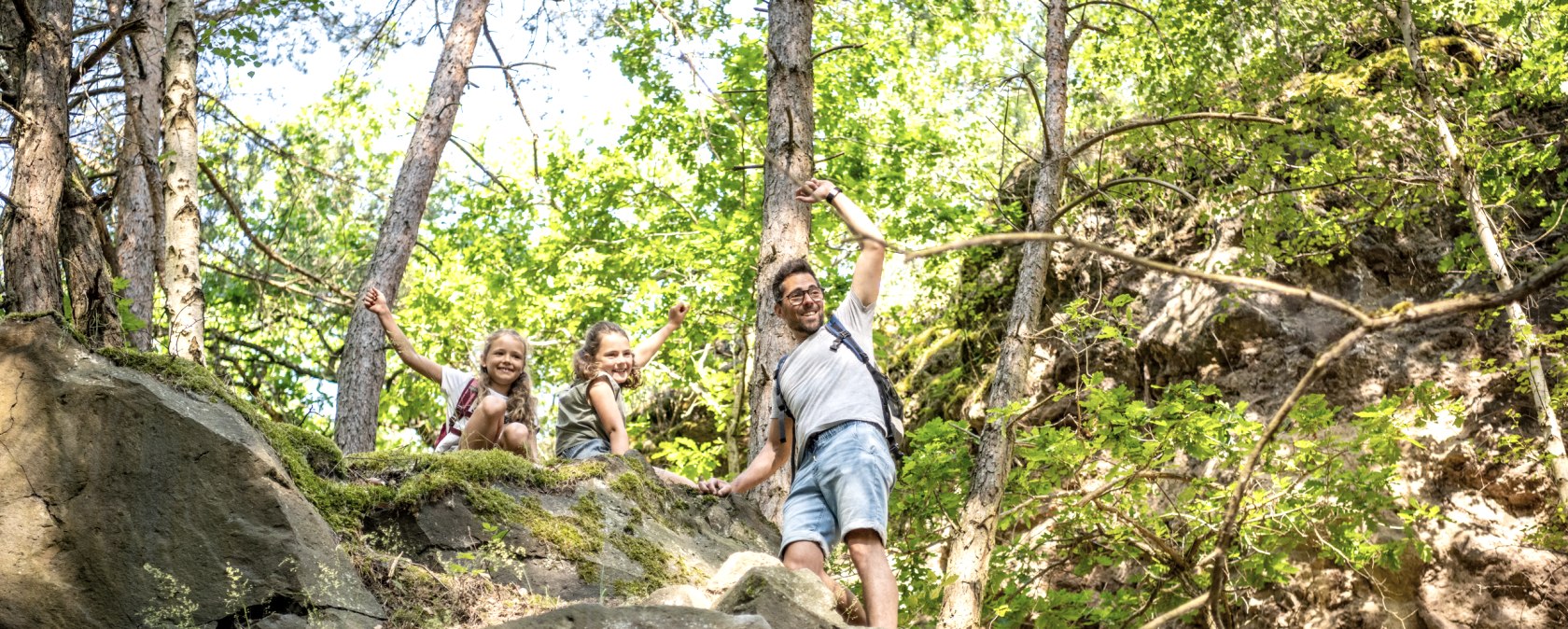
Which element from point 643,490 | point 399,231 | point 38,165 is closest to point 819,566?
point 643,490

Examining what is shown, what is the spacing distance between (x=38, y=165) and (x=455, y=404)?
242 cm

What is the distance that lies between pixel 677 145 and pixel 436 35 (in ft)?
10.7

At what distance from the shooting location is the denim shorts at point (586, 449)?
665 centimetres

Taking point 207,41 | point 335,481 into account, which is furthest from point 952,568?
point 207,41

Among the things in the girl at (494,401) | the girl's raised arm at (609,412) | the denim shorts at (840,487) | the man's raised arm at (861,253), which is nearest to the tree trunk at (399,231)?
the girl at (494,401)

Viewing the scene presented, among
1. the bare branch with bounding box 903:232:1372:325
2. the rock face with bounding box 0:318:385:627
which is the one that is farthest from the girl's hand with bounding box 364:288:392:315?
the bare branch with bounding box 903:232:1372:325

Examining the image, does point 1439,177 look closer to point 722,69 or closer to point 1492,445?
point 1492,445

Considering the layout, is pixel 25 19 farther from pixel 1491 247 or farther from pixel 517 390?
pixel 1491 247

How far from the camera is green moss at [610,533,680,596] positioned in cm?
523

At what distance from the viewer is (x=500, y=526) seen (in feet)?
16.6

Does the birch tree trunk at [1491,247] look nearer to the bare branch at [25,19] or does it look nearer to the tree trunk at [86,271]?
the tree trunk at [86,271]

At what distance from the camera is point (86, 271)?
19.4 feet

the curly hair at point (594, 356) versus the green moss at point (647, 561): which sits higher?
the curly hair at point (594, 356)

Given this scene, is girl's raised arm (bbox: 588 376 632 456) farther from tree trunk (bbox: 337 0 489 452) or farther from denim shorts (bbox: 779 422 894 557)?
tree trunk (bbox: 337 0 489 452)
